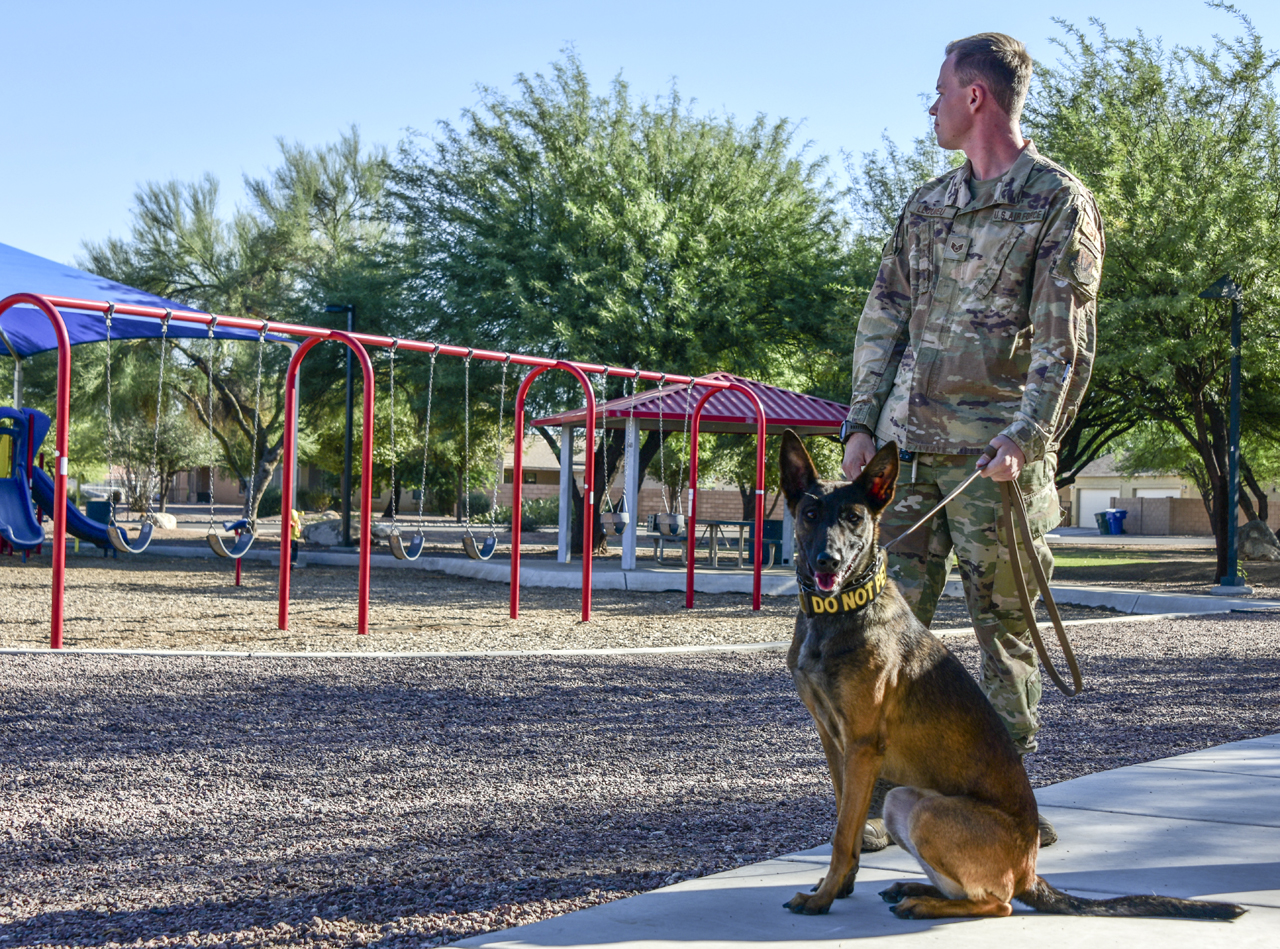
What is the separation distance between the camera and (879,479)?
3.07m

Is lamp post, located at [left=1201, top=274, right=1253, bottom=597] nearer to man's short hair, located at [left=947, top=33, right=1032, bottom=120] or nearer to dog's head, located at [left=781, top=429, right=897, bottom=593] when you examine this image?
man's short hair, located at [left=947, top=33, right=1032, bottom=120]

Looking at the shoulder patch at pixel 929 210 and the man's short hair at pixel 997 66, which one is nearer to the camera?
the man's short hair at pixel 997 66

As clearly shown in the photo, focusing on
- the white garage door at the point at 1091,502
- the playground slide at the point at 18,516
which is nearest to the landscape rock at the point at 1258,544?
the playground slide at the point at 18,516

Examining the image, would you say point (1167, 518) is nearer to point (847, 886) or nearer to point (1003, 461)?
point (1003, 461)

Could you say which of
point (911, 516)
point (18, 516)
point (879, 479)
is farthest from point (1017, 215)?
point (18, 516)

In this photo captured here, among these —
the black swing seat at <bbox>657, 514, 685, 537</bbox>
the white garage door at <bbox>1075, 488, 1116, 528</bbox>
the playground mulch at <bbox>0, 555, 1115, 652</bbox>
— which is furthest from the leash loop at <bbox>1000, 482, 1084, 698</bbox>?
the white garage door at <bbox>1075, 488, 1116, 528</bbox>

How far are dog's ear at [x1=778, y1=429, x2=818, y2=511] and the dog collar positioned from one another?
25 centimetres

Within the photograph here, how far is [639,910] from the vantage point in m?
3.01

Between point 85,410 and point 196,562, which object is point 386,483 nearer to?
point 85,410

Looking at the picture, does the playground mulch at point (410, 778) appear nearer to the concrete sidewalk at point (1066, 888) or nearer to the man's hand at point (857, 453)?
the concrete sidewalk at point (1066, 888)

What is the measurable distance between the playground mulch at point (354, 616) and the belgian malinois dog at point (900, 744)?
6431 millimetres

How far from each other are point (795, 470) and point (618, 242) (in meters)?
18.9

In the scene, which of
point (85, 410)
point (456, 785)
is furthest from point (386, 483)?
point (456, 785)

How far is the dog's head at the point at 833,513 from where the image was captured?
2.89m
